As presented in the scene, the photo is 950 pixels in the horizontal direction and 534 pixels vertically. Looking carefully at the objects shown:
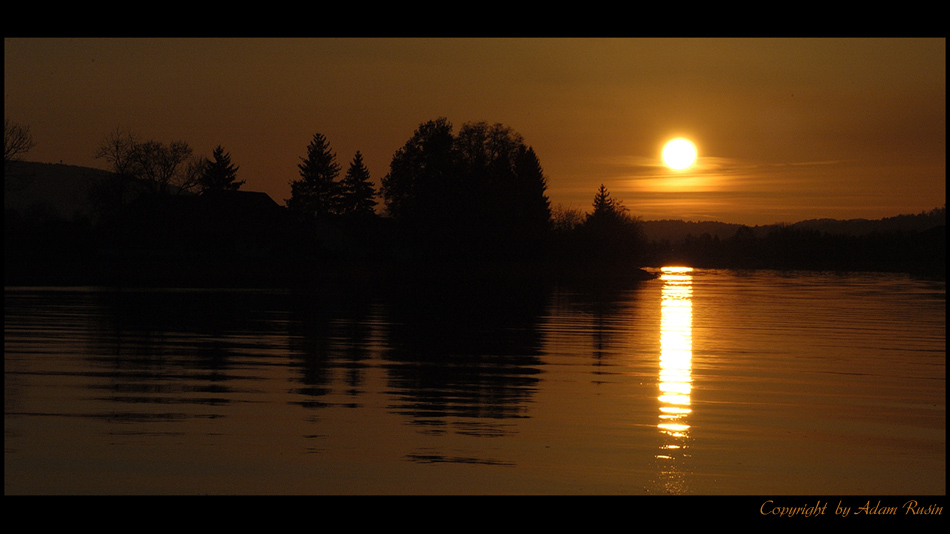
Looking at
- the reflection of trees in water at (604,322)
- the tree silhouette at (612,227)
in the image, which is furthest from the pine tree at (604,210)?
the reflection of trees in water at (604,322)

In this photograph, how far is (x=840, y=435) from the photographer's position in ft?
33.7

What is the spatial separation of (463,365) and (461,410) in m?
4.36

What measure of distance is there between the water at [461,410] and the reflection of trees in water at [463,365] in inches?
2.9

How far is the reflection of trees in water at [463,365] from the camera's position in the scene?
436 inches

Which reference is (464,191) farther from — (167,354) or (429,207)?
(167,354)

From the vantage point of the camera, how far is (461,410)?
36.6 ft

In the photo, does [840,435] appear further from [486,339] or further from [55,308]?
Result: [55,308]

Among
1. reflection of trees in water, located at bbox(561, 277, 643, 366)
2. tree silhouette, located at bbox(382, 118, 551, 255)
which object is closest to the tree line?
tree silhouette, located at bbox(382, 118, 551, 255)

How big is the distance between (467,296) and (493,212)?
139 feet

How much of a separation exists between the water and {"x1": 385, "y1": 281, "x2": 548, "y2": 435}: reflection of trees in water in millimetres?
74

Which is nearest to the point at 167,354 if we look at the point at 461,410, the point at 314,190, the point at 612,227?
the point at 461,410

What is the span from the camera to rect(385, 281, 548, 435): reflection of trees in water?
11.1m

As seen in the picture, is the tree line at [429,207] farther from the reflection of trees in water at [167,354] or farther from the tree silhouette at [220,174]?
the reflection of trees in water at [167,354]
